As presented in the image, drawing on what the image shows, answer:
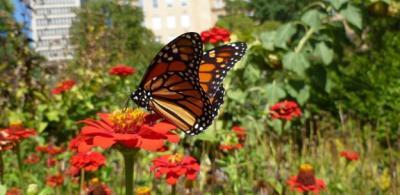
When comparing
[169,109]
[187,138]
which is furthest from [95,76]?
[169,109]

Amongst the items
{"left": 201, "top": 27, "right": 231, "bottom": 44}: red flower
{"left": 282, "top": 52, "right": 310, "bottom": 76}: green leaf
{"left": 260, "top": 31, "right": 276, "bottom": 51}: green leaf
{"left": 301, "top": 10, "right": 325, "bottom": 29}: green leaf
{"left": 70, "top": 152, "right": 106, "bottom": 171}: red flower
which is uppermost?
{"left": 301, "top": 10, "right": 325, "bottom": 29}: green leaf

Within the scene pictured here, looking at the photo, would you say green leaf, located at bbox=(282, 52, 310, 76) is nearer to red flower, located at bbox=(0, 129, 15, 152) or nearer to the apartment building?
red flower, located at bbox=(0, 129, 15, 152)

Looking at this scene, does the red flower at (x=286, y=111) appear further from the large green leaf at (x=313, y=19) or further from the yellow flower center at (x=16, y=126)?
the large green leaf at (x=313, y=19)

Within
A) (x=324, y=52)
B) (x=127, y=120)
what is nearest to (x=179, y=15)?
(x=324, y=52)

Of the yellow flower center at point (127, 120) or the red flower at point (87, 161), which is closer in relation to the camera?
the yellow flower center at point (127, 120)

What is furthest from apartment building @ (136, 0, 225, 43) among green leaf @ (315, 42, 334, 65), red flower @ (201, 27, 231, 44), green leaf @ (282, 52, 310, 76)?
red flower @ (201, 27, 231, 44)

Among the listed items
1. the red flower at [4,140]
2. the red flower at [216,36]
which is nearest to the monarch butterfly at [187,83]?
the red flower at [4,140]

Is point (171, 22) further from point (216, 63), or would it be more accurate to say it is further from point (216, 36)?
point (216, 63)
